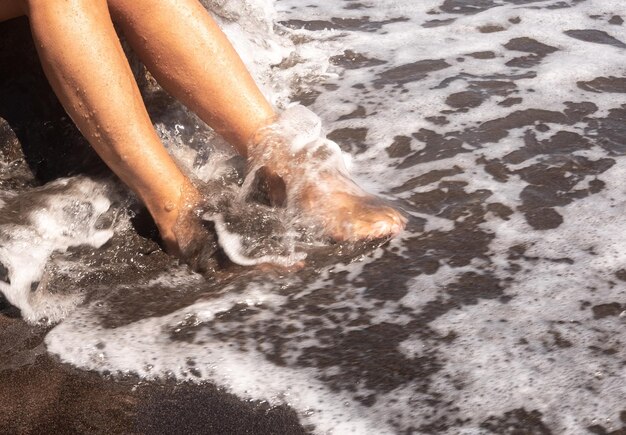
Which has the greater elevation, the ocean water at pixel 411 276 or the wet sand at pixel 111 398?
the wet sand at pixel 111 398

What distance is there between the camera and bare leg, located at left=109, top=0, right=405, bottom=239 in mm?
2551

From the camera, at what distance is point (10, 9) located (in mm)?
2576

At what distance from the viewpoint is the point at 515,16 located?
172 inches

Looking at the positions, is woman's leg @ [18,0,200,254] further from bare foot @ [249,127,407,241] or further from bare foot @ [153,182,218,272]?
bare foot @ [249,127,407,241]

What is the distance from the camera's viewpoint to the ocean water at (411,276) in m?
1.89

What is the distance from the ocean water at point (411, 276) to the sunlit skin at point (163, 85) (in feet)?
0.36

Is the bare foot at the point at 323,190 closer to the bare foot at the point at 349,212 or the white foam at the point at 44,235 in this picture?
the bare foot at the point at 349,212

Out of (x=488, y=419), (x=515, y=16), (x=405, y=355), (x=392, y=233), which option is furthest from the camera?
(x=515, y=16)

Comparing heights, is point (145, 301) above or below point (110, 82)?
below

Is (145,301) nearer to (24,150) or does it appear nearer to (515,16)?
(24,150)

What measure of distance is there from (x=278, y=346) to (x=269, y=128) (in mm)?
841

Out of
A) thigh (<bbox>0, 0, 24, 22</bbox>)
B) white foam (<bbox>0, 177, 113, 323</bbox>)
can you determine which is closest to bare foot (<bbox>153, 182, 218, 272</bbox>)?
white foam (<bbox>0, 177, 113, 323</bbox>)

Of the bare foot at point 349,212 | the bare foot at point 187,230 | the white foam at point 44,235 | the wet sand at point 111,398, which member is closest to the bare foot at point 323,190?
the bare foot at point 349,212

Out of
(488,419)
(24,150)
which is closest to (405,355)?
(488,419)
